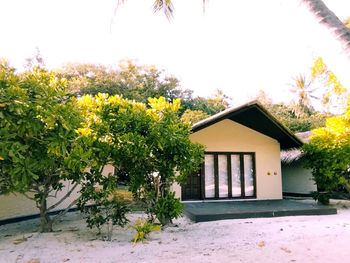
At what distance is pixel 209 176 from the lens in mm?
13891

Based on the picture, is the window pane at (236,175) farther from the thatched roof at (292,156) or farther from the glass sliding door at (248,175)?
the thatched roof at (292,156)

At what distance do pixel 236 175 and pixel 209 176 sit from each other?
1.24 meters

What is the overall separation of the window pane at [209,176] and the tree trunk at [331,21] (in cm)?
1074

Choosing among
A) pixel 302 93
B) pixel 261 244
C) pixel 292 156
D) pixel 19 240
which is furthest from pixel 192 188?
pixel 302 93

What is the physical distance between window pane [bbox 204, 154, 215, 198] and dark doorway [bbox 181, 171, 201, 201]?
13.0 inches

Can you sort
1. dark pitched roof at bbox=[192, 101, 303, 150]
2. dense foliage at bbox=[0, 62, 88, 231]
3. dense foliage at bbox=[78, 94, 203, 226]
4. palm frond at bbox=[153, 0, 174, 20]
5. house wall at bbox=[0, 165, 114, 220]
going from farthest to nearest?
dark pitched roof at bbox=[192, 101, 303, 150] → house wall at bbox=[0, 165, 114, 220] → dense foliage at bbox=[78, 94, 203, 226] → palm frond at bbox=[153, 0, 174, 20] → dense foliage at bbox=[0, 62, 88, 231]

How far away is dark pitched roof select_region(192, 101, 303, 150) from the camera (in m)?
12.4

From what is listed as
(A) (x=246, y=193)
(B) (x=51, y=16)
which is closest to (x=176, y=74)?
(A) (x=246, y=193)

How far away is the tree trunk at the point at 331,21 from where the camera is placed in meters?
3.11

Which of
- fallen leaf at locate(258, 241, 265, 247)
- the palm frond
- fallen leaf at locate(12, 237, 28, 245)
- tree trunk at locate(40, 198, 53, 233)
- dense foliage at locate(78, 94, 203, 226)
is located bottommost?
fallen leaf at locate(12, 237, 28, 245)

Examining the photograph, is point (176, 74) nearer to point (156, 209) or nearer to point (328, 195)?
point (328, 195)

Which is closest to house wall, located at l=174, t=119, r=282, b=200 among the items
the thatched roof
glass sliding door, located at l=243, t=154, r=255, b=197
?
glass sliding door, located at l=243, t=154, r=255, b=197

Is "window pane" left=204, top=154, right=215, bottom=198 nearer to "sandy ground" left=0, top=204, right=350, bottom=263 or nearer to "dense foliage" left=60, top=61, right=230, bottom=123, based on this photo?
"sandy ground" left=0, top=204, right=350, bottom=263

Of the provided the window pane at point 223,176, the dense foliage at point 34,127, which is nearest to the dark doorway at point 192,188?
the window pane at point 223,176
